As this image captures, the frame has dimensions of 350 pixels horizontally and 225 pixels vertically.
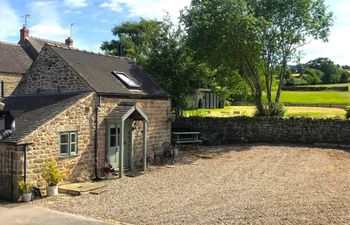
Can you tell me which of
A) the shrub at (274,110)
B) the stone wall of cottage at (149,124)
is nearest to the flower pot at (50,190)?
the stone wall of cottage at (149,124)

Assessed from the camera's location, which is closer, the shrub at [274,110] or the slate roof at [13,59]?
the shrub at [274,110]

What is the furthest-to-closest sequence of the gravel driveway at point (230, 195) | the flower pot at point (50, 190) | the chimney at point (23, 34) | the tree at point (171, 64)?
the chimney at point (23, 34) < the tree at point (171, 64) < the flower pot at point (50, 190) < the gravel driveway at point (230, 195)

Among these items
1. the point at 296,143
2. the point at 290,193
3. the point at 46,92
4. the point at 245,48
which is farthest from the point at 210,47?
the point at 290,193

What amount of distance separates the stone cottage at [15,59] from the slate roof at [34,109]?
1286 centimetres

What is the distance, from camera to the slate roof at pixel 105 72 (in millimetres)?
17953

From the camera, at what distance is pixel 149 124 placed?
814 inches

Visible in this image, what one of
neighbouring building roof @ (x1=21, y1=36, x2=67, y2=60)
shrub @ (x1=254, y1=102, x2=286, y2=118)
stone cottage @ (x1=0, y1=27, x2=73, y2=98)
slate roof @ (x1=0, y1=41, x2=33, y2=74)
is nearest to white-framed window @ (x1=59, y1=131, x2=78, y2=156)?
shrub @ (x1=254, y1=102, x2=286, y2=118)

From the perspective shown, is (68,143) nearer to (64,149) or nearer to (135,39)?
(64,149)

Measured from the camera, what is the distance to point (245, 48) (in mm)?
27203

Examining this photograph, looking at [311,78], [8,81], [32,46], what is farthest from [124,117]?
[311,78]

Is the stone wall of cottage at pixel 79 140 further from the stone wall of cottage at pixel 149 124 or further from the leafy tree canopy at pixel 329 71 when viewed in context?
the leafy tree canopy at pixel 329 71

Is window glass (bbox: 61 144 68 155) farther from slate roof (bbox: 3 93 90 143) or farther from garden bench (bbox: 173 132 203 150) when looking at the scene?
garden bench (bbox: 173 132 203 150)

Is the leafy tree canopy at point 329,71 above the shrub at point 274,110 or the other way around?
above

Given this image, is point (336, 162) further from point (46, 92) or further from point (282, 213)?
point (46, 92)
